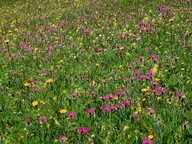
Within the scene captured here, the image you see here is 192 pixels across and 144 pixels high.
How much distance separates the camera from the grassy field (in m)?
4.55

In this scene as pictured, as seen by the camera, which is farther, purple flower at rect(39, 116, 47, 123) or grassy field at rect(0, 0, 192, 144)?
purple flower at rect(39, 116, 47, 123)

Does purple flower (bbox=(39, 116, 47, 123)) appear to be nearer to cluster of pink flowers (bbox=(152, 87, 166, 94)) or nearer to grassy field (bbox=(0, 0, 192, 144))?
grassy field (bbox=(0, 0, 192, 144))

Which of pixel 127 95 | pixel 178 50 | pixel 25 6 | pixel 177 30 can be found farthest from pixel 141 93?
pixel 25 6

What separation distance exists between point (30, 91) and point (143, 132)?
3306mm

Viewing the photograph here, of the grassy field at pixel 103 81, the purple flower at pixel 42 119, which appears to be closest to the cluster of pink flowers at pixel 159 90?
the grassy field at pixel 103 81

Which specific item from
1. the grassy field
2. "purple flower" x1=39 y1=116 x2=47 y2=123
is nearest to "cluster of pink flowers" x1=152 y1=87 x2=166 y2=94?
the grassy field

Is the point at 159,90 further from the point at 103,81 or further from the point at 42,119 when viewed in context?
the point at 42,119

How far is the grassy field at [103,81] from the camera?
4.55 metres

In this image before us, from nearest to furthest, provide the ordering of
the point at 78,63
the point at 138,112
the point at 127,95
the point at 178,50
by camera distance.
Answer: the point at 138,112
the point at 127,95
the point at 178,50
the point at 78,63

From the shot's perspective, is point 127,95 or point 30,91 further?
point 30,91

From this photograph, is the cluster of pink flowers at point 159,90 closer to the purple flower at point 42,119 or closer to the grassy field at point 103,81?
the grassy field at point 103,81

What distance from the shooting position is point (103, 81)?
6020 mm

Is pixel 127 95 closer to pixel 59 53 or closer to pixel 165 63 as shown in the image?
pixel 165 63

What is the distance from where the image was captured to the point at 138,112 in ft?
15.9
